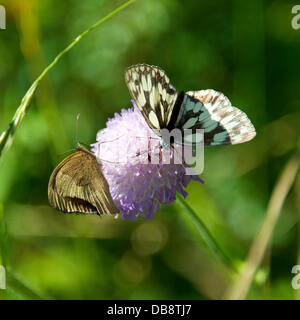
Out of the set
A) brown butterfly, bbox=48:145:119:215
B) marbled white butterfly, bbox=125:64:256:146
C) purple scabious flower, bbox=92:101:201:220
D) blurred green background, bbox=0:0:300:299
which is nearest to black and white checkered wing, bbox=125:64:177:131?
marbled white butterfly, bbox=125:64:256:146

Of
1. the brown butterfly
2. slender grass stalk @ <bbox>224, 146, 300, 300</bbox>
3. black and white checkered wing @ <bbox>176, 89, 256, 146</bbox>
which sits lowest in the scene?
slender grass stalk @ <bbox>224, 146, 300, 300</bbox>

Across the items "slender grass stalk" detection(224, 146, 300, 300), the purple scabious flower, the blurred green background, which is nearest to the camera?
"slender grass stalk" detection(224, 146, 300, 300)

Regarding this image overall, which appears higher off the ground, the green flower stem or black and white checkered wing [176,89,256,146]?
black and white checkered wing [176,89,256,146]

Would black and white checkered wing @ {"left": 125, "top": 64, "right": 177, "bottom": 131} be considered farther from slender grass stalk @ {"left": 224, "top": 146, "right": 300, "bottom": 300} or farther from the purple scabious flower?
slender grass stalk @ {"left": 224, "top": 146, "right": 300, "bottom": 300}

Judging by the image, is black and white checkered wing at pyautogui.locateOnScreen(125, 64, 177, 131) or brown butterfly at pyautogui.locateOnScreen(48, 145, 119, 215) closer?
black and white checkered wing at pyautogui.locateOnScreen(125, 64, 177, 131)

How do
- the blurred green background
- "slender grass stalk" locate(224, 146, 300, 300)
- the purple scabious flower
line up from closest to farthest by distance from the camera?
"slender grass stalk" locate(224, 146, 300, 300) → the purple scabious flower → the blurred green background

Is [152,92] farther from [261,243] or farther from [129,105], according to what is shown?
[129,105]

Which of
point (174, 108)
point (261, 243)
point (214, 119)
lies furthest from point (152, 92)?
point (261, 243)
